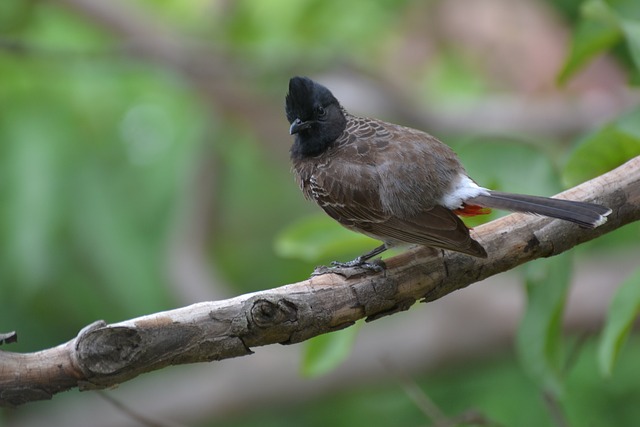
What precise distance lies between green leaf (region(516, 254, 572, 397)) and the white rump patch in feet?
0.97

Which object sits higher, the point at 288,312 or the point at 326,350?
the point at 288,312

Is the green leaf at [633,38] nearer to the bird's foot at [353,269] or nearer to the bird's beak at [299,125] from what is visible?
the bird's foot at [353,269]

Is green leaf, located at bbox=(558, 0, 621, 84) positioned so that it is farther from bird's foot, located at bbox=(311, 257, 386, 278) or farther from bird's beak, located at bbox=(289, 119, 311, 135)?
bird's foot, located at bbox=(311, 257, 386, 278)

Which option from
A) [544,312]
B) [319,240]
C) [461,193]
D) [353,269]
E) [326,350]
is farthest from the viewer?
[319,240]

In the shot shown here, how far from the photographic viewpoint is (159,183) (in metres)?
7.16

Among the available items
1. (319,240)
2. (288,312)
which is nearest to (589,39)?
(319,240)

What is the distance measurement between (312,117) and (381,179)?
0.45m

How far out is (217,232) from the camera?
7.30m

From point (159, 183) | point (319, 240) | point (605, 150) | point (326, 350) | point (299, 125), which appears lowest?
point (326, 350)

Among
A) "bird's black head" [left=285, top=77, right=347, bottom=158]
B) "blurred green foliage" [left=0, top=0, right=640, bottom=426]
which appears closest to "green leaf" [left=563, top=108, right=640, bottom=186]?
"bird's black head" [left=285, top=77, right=347, bottom=158]

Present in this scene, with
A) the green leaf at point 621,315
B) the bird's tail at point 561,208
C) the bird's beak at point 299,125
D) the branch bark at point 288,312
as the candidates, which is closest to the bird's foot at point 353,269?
the branch bark at point 288,312

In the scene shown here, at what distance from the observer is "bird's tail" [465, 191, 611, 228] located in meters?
2.32

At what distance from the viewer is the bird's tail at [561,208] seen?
7.61 ft

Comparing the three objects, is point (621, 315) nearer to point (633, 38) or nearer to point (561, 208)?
point (561, 208)
